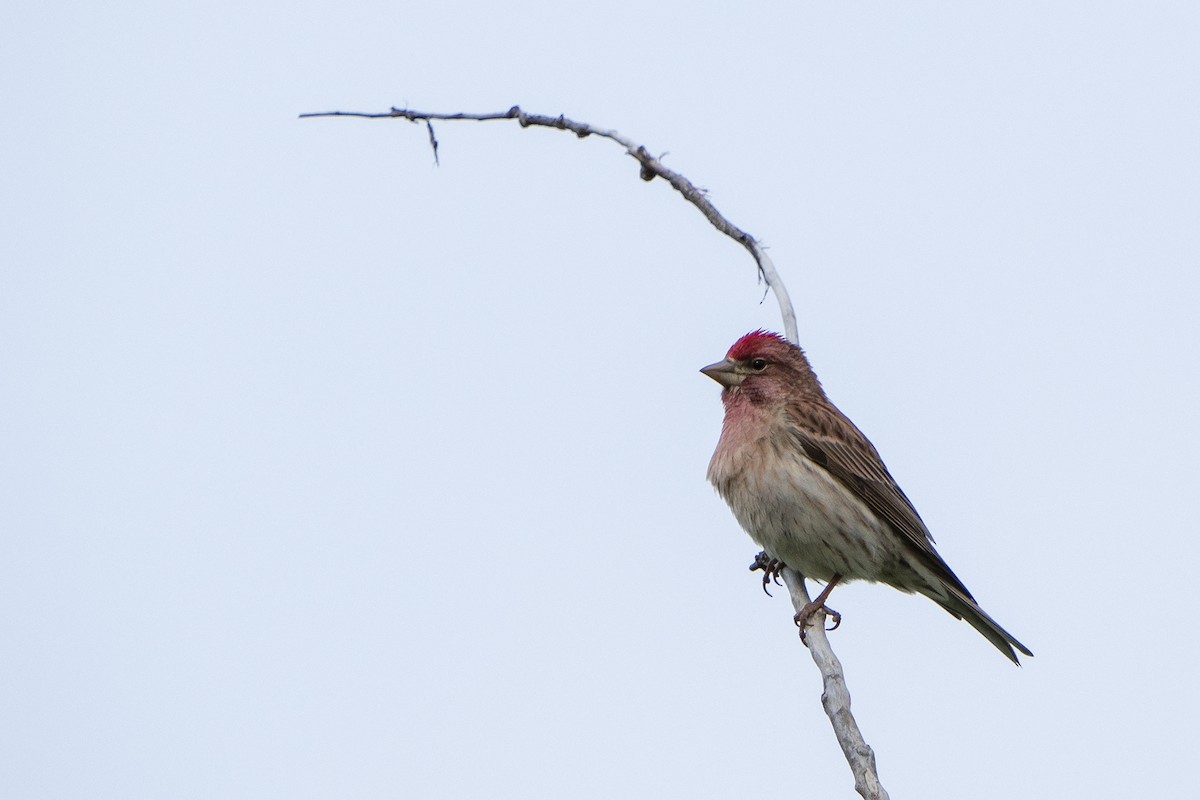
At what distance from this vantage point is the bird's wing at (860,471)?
930cm

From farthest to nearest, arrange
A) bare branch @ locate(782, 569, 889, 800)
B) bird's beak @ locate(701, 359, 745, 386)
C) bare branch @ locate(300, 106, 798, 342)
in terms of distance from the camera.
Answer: bird's beak @ locate(701, 359, 745, 386) < bare branch @ locate(300, 106, 798, 342) < bare branch @ locate(782, 569, 889, 800)

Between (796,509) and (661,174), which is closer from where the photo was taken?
(661,174)

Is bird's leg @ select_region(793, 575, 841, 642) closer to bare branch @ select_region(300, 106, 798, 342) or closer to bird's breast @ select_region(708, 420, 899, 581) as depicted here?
bird's breast @ select_region(708, 420, 899, 581)

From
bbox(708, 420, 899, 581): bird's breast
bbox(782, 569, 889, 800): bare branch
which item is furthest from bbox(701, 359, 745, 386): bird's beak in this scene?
bbox(782, 569, 889, 800): bare branch

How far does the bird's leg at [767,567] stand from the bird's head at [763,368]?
3.46 feet

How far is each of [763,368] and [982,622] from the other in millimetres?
2147

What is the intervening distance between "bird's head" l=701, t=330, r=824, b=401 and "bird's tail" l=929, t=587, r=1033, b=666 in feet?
5.49

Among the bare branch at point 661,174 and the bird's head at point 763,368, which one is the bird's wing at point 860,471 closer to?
the bird's head at point 763,368

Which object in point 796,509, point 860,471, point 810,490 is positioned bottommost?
point 796,509

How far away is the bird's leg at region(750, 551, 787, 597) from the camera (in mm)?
9031

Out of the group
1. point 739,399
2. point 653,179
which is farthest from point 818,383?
point 653,179

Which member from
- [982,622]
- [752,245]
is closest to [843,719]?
[752,245]

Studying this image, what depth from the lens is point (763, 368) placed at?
376 inches

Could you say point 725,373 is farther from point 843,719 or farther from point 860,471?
point 843,719
